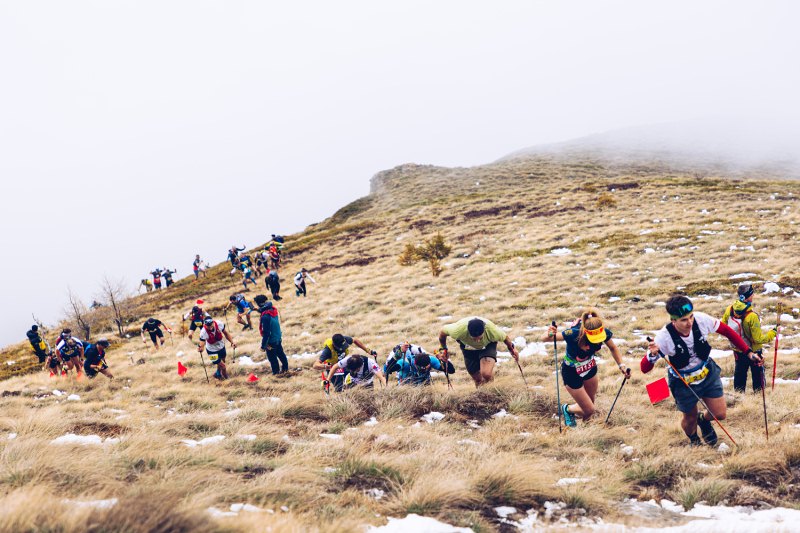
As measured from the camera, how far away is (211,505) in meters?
3.43

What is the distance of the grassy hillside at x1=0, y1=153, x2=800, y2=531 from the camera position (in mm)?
3666

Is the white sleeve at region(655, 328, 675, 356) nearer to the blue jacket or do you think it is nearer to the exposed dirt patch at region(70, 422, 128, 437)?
the exposed dirt patch at region(70, 422, 128, 437)

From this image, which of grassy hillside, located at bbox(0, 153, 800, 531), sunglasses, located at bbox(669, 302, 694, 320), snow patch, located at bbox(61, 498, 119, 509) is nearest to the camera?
snow patch, located at bbox(61, 498, 119, 509)

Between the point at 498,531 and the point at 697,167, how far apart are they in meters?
73.4

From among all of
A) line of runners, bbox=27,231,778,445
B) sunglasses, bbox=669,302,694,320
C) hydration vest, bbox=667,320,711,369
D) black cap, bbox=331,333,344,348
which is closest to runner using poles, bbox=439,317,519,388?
line of runners, bbox=27,231,778,445

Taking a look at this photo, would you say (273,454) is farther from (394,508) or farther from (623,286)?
(623,286)

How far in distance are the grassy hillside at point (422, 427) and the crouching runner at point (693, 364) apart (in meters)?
0.36

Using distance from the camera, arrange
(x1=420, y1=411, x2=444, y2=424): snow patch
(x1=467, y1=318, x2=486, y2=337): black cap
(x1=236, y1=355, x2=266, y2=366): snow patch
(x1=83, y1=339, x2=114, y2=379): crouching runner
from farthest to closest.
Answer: (x1=236, y1=355, x2=266, y2=366): snow patch → (x1=83, y1=339, x2=114, y2=379): crouching runner → (x1=467, y1=318, x2=486, y2=337): black cap → (x1=420, y1=411, x2=444, y2=424): snow patch

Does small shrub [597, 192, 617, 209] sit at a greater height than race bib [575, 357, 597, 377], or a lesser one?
greater

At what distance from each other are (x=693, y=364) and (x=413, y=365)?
487 cm

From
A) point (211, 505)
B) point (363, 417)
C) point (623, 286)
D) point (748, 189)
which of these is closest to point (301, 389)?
point (363, 417)

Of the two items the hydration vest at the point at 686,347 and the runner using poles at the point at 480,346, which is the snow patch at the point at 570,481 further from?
the runner using poles at the point at 480,346

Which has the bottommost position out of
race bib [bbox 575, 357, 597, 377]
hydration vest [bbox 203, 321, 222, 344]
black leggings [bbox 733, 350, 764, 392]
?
A: black leggings [bbox 733, 350, 764, 392]

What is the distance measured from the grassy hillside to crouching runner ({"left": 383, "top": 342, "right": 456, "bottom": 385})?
1.09m
